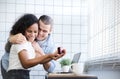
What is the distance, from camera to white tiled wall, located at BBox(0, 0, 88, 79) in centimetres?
362

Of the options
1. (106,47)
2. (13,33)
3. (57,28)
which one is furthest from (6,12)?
(13,33)

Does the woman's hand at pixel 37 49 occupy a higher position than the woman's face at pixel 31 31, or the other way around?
the woman's face at pixel 31 31

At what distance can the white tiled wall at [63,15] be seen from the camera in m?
3.62

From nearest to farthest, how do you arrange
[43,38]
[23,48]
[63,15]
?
1. [23,48]
2. [43,38]
3. [63,15]

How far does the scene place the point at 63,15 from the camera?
12.1 feet

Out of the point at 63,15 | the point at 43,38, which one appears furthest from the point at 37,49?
the point at 63,15

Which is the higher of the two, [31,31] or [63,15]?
[63,15]

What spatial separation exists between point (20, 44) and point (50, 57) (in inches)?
5.9

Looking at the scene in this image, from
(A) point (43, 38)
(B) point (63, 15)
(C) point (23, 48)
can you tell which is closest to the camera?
(C) point (23, 48)

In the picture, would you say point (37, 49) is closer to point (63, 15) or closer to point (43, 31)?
point (43, 31)

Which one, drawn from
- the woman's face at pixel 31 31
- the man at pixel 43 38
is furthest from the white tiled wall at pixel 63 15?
the woman's face at pixel 31 31

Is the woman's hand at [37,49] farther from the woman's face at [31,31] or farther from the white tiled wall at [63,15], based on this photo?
the white tiled wall at [63,15]

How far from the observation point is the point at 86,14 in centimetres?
372

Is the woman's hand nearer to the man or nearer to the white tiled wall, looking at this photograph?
the man
